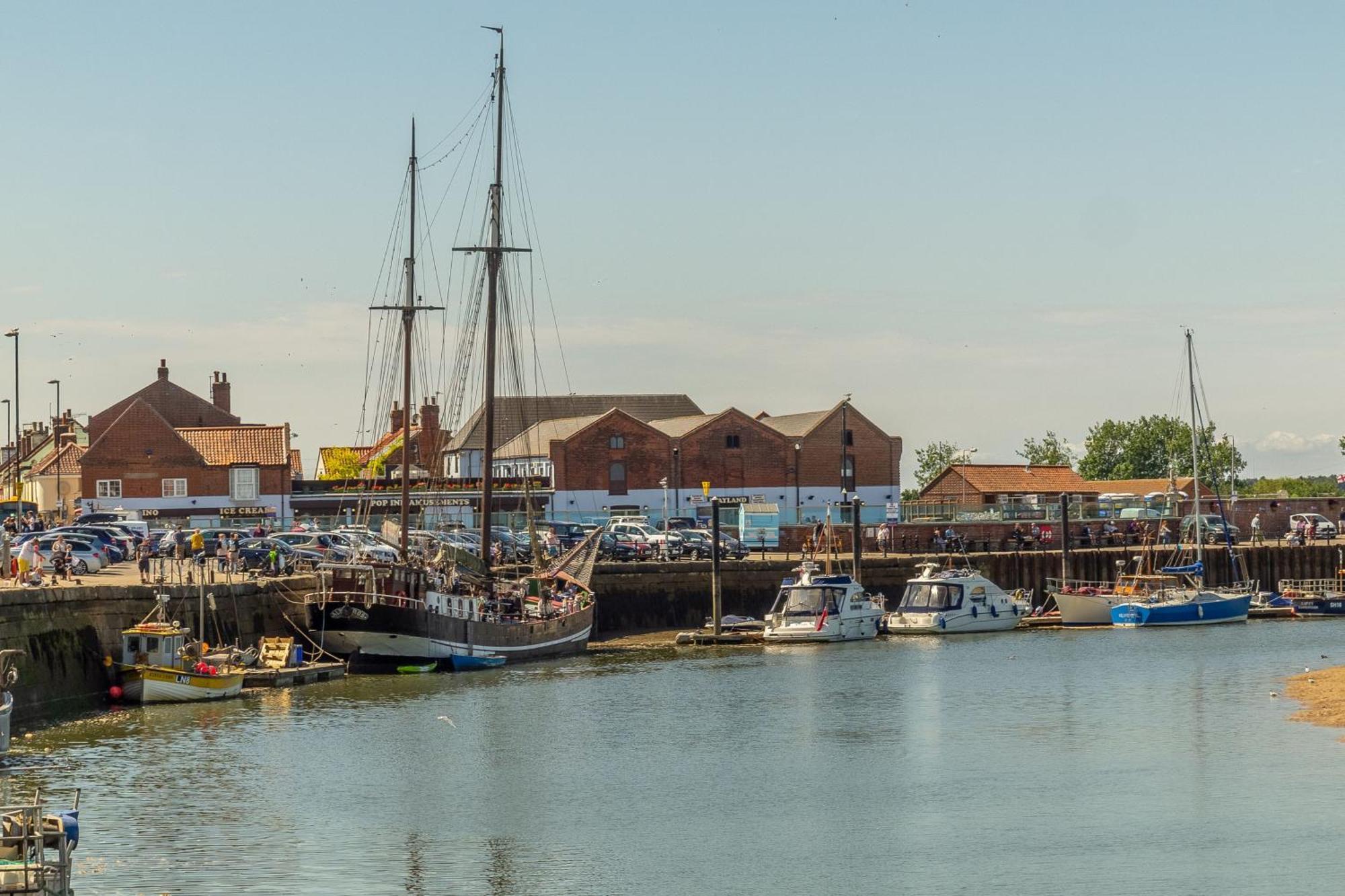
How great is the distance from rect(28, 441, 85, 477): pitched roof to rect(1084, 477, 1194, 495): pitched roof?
75.2 metres

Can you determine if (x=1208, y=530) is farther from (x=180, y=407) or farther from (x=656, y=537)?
(x=180, y=407)

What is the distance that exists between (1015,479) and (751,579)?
47973 mm

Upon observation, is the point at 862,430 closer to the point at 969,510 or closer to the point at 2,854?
the point at 969,510

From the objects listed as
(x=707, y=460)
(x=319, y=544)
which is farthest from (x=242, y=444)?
(x=319, y=544)

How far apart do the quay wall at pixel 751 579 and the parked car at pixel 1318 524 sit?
9.71 m

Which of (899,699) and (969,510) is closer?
(899,699)

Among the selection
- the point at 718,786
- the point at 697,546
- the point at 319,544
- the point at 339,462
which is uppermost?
the point at 339,462

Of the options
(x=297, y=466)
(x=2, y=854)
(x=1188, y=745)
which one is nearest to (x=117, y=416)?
(x=297, y=466)

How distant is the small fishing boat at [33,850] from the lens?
2497cm

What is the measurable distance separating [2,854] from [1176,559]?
82822 millimetres

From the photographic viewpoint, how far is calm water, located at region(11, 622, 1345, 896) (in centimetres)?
3256

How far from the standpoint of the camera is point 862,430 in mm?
127438

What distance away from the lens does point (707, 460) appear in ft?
405

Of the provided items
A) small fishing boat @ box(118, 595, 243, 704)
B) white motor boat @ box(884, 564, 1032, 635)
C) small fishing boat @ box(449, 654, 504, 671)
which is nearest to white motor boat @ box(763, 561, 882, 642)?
white motor boat @ box(884, 564, 1032, 635)
